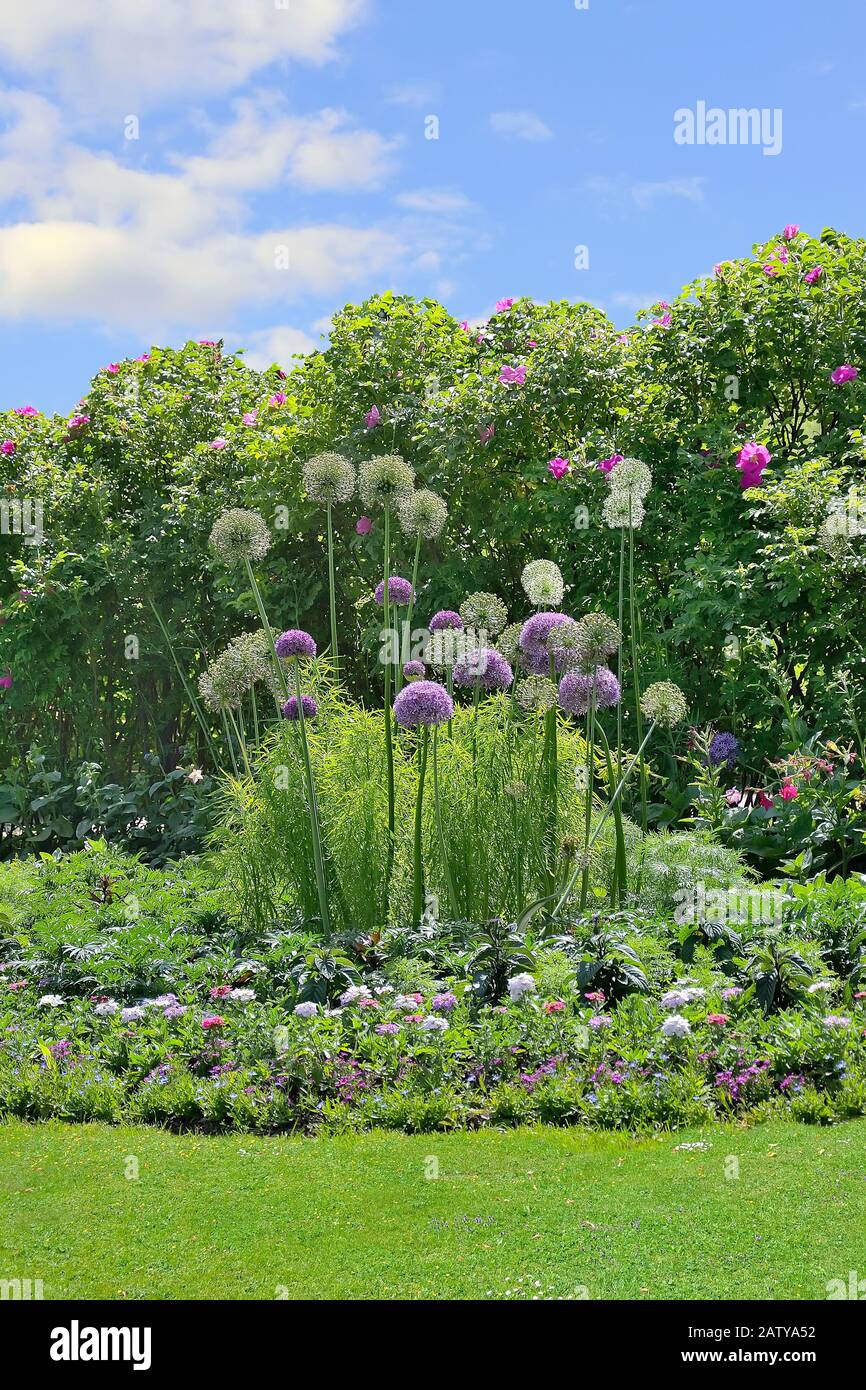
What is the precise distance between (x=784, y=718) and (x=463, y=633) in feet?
7.56

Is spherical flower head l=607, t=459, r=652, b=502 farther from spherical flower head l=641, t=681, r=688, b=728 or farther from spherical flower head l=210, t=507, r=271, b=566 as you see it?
spherical flower head l=210, t=507, r=271, b=566

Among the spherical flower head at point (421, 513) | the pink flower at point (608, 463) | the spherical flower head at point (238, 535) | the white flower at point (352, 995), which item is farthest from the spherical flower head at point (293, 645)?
the pink flower at point (608, 463)

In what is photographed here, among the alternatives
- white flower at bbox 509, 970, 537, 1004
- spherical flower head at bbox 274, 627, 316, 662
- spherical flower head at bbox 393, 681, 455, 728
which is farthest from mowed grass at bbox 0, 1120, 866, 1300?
spherical flower head at bbox 274, 627, 316, 662

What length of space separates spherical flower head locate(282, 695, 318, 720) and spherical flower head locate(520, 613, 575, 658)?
41.1 inches

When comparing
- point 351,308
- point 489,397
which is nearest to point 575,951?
point 489,397

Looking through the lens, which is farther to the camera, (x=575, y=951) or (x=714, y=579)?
(x=714, y=579)

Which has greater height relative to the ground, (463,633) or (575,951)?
(463,633)

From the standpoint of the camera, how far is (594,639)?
206 inches

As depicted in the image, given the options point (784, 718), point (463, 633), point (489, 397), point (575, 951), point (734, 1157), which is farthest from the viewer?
point (489, 397)

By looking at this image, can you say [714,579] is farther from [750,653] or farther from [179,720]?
[179,720]

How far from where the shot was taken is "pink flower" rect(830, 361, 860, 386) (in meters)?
7.48

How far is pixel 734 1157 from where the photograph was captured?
3.61 m

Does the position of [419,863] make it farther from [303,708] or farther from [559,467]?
[559,467]

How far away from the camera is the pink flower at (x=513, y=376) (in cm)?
791
